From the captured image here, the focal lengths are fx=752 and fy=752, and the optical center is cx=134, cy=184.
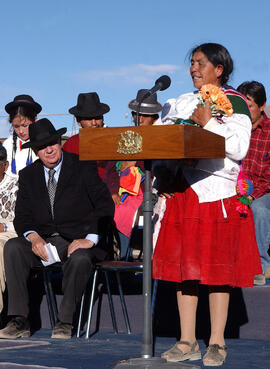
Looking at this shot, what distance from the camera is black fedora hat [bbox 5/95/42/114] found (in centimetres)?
632

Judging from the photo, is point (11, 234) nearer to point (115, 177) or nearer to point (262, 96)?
point (115, 177)

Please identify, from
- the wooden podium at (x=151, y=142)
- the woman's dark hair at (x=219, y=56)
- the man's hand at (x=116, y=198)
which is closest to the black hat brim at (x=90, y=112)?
the man's hand at (x=116, y=198)

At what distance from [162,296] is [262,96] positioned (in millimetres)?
1741

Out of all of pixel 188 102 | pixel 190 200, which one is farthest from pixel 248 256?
pixel 188 102

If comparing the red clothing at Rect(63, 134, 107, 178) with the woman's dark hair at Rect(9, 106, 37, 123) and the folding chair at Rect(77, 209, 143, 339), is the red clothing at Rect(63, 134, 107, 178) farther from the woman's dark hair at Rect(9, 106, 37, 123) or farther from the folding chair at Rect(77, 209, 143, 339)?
the folding chair at Rect(77, 209, 143, 339)

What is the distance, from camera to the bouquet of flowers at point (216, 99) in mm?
3725

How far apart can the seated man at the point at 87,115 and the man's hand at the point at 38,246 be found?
1.27m

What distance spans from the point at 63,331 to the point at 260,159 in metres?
1.99

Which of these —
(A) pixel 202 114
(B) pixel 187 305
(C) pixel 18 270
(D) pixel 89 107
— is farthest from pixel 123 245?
(A) pixel 202 114

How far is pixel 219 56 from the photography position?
3.98 metres

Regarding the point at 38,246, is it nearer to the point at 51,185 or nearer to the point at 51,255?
the point at 51,255

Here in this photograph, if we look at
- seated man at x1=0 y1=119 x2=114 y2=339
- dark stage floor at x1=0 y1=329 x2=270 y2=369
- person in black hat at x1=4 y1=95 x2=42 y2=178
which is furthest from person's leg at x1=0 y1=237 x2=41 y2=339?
person in black hat at x1=4 y1=95 x2=42 y2=178

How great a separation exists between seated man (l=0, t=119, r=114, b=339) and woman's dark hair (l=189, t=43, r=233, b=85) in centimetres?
159

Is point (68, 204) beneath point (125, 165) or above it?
beneath
